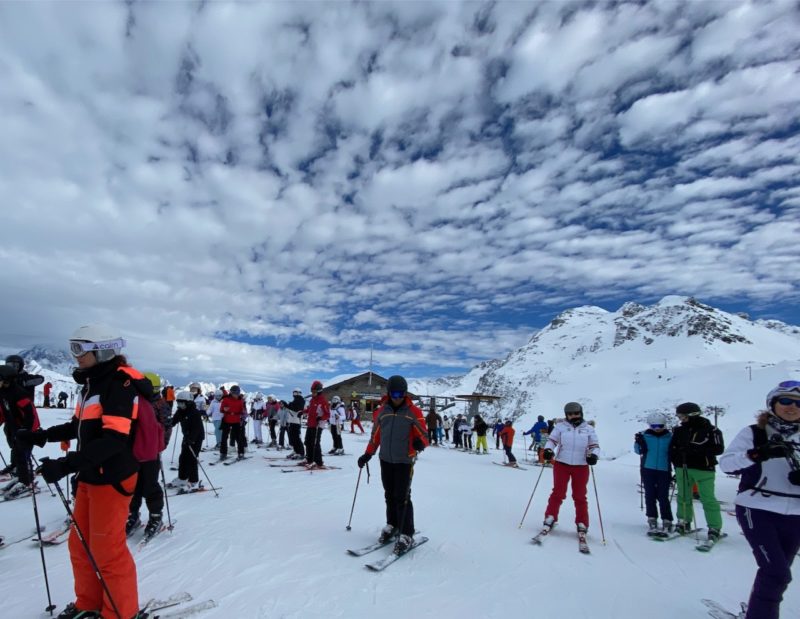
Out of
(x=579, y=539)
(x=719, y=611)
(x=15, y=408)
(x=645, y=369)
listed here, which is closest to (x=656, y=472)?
(x=579, y=539)

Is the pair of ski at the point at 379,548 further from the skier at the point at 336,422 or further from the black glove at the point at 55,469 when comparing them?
the skier at the point at 336,422

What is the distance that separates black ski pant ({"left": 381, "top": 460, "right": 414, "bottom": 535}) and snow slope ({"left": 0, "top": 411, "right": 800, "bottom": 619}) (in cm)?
44

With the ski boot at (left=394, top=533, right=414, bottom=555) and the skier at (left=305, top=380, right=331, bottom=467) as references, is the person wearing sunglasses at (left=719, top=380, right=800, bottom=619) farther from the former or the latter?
the skier at (left=305, top=380, right=331, bottom=467)

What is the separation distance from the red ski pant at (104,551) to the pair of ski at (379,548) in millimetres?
2345

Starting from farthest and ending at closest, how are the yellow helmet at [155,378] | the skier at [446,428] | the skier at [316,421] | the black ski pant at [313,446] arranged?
the skier at [446,428]
the black ski pant at [313,446]
the skier at [316,421]
the yellow helmet at [155,378]

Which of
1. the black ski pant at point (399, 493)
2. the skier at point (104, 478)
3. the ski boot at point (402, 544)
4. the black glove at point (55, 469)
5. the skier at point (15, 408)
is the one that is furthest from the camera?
the skier at point (15, 408)

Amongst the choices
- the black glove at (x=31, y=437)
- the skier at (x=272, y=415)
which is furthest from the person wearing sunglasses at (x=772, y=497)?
the skier at (x=272, y=415)

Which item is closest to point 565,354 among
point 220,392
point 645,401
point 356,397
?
point 645,401

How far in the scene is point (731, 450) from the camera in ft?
12.5

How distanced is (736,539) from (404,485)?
548 cm

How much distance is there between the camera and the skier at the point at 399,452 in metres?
5.49

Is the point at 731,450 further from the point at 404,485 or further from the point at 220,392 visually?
the point at 220,392

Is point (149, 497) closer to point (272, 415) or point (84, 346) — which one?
point (84, 346)

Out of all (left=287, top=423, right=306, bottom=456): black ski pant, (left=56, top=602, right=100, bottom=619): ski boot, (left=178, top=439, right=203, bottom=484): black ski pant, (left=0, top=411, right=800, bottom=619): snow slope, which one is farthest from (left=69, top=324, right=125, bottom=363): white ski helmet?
(left=287, top=423, right=306, bottom=456): black ski pant
